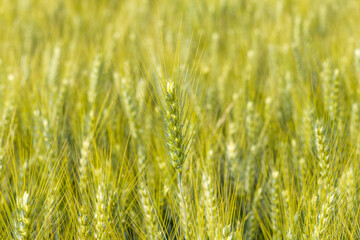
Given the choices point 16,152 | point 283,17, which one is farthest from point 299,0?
point 16,152

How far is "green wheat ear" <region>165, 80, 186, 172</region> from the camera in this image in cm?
109

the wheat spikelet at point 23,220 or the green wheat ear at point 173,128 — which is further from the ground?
the green wheat ear at point 173,128

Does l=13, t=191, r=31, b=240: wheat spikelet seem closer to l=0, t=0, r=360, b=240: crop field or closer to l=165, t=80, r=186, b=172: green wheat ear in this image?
l=0, t=0, r=360, b=240: crop field

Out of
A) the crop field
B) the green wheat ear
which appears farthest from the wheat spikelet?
the green wheat ear

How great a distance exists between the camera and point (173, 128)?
1.10 meters

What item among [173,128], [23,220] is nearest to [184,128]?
[173,128]

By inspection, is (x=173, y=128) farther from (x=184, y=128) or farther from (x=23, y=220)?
(x=23, y=220)

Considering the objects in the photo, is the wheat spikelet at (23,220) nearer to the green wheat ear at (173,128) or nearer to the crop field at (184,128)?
the crop field at (184,128)

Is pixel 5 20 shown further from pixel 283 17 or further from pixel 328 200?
pixel 328 200

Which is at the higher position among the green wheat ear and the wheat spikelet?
the green wheat ear

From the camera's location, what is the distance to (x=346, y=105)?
5.50 feet

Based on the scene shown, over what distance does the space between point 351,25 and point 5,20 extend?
2.34 m

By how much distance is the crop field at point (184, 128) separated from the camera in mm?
1144

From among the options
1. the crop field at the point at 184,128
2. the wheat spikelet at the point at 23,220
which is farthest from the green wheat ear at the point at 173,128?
the wheat spikelet at the point at 23,220
